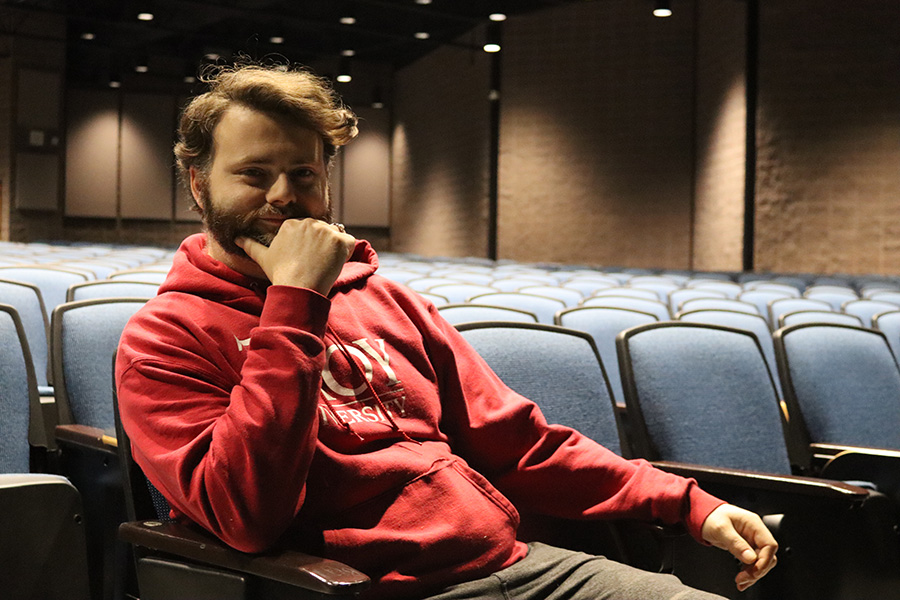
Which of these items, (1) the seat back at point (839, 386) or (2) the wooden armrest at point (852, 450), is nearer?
(2) the wooden armrest at point (852, 450)

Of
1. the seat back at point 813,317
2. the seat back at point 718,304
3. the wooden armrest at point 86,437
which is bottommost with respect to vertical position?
the wooden armrest at point 86,437

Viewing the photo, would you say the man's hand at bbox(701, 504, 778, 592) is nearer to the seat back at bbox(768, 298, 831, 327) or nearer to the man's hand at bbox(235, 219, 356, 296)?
the man's hand at bbox(235, 219, 356, 296)

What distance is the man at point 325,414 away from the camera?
1195 millimetres

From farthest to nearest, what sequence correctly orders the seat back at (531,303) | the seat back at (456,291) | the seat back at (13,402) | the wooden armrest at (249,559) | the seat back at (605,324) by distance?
the seat back at (456,291) < the seat back at (531,303) < the seat back at (605,324) < the seat back at (13,402) < the wooden armrest at (249,559)

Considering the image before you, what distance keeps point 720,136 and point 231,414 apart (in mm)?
12016

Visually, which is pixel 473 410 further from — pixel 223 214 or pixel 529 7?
pixel 529 7

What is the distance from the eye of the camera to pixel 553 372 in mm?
1991

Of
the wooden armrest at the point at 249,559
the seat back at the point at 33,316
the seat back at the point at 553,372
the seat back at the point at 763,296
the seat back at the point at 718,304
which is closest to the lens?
the wooden armrest at the point at 249,559

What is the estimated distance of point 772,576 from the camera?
188 centimetres

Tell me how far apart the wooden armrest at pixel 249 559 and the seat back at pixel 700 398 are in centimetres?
115

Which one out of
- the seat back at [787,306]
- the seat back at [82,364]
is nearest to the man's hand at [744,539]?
the seat back at [82,364]

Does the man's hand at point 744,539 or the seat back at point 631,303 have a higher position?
the seat back at point 631,303

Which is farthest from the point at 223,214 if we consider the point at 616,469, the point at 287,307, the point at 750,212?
the point at 750,212

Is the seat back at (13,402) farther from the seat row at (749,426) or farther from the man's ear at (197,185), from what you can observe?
the seat row at (749,426)
